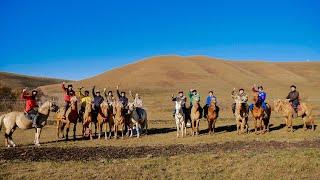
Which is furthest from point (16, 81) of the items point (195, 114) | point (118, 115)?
point (195, 114)

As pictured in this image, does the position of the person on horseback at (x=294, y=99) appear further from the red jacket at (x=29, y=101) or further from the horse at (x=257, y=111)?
the red jacket at (x=29, y=101)

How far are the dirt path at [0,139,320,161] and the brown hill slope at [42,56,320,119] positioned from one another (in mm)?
43533

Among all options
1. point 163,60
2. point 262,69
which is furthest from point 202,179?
point 262,69

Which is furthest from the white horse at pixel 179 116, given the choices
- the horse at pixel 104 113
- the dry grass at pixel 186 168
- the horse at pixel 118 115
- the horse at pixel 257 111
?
the dry grass at pixel 186 168

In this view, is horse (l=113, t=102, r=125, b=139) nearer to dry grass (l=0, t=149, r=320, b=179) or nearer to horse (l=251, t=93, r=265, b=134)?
horse (l=251, t=93, r=265, b=134)

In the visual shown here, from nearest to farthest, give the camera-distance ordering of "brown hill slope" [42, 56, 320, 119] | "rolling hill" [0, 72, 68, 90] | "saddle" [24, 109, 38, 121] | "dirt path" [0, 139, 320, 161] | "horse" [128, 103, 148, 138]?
"dirt path" [0, 139, 320, 161], "saddle" [24, 109, 38, 121], "horse" [128, 103, 148, 138], "brown hill slope" [42, 56, 320, 119], "rolling hill" [0, 72, 68, 90]

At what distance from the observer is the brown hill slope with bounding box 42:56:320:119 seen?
81.5 meters

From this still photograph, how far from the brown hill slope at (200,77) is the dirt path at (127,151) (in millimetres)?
43533

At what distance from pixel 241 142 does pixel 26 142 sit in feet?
37.9

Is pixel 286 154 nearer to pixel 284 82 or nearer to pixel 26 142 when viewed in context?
pixel 26 142

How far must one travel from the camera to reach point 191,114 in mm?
26078

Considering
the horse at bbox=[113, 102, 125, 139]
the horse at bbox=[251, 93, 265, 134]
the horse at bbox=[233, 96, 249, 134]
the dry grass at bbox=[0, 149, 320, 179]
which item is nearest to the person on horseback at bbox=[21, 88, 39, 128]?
the horse at bbox=[113, 102, 125, 139]

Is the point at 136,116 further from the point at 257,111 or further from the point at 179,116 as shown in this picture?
the point at 257,111

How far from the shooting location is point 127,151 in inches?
741
